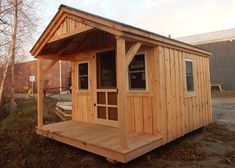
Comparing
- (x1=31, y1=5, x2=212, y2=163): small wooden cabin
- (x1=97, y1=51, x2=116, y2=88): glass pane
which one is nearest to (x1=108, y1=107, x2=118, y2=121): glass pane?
(x1=31, y1=5, x2=212, y2=163): small wooden cabin

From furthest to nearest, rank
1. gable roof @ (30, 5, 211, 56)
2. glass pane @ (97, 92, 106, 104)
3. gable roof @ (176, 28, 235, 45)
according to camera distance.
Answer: gable roof @ (176, 28, 235, 45) < glass pane @ (97, 92, 106, 104) < gable roof @ (30, 5, 211, 56)

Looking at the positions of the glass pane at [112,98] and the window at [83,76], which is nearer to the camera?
the glass pane at [112,98]

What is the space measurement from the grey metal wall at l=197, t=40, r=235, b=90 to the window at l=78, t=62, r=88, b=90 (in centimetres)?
1618

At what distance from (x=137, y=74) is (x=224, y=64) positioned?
54.4ft

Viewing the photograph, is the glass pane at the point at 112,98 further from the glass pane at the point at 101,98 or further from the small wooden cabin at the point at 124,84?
the glass pane at the point at 101,98

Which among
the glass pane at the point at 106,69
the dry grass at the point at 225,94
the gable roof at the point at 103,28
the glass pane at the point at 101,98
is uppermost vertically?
the gable roof at the point at 103,28

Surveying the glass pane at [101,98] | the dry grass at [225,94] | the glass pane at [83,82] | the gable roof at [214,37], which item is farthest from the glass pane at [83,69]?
the gable roof at [214,37]

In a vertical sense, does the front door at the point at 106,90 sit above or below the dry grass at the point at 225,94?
above

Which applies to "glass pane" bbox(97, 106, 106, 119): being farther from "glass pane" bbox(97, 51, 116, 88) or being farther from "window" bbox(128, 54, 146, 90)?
"window" bbox(128, 54, 146, 90)

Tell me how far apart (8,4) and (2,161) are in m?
8.81

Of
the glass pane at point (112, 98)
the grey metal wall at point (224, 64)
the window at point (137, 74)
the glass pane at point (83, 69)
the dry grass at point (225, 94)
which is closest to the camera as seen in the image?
the window at point (137, 74)

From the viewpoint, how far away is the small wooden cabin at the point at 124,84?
379 centimetres

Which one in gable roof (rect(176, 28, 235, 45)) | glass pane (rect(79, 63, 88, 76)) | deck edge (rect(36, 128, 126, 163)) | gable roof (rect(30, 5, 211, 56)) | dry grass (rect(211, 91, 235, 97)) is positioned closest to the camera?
deck edge (rect(36, 128, 126, 163))

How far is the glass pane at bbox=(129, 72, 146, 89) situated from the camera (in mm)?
4910
